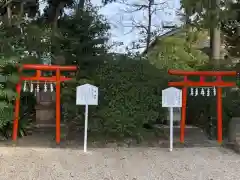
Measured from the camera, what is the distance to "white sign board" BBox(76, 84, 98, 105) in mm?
7070

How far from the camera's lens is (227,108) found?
882 centimetres

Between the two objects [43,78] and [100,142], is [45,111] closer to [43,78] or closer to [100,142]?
[43,78]

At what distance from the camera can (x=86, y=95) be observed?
23.2 feet

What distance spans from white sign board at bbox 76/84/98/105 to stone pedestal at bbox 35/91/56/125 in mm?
2957

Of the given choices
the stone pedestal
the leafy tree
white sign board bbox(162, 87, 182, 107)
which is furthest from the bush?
the stone pedestal

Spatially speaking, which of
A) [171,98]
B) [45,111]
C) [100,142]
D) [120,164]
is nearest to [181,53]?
[45,111]

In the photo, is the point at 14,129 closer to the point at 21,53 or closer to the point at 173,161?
the point at 21,53

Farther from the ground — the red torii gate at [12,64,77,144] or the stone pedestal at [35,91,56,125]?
the red torii gate at [12,64,77,144]

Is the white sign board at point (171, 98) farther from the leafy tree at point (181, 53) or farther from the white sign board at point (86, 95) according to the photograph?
the leafy tree at point (181, 53)

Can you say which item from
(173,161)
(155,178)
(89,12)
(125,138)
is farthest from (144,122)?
(89,12)

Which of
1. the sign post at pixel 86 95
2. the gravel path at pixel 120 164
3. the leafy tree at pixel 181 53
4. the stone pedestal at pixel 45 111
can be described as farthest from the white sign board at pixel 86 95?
the leafy tree at pixel 181 53

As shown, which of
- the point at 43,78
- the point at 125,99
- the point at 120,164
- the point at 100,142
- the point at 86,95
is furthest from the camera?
the point at 100,142

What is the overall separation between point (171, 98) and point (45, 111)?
13.3 feet

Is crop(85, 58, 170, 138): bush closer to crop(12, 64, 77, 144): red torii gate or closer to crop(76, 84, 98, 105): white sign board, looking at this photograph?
crop(76, 84, 98, 105): white sign board
